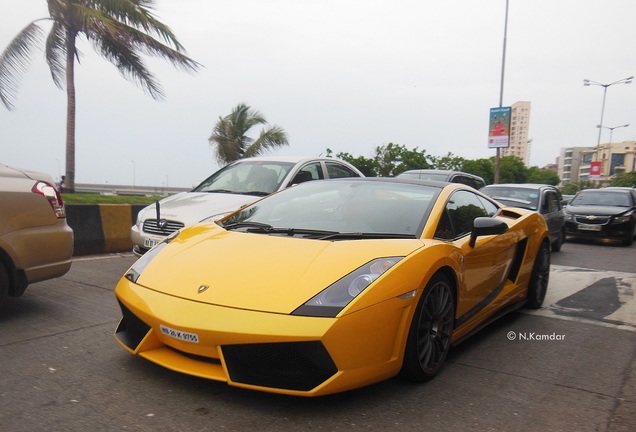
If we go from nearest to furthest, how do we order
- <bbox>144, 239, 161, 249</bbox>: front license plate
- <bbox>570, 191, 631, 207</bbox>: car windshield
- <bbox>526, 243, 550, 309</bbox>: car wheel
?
<bbox>526, 243, 550, 309</bbox>: car wheel
<bbox>144, 239, 161, 249</bbox>: front license plate
<bbox>570, 191, 631, 207</bbox>: car windshield

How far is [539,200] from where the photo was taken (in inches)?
409

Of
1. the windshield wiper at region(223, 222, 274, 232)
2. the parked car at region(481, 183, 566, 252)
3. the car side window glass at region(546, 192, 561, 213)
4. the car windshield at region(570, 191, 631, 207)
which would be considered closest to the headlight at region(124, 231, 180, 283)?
the windshield wiper at region(223, 222, 274, 232)

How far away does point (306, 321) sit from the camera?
8.96 ft

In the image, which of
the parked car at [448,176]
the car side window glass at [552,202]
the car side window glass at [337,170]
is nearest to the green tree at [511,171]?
the parked car at [448,176]

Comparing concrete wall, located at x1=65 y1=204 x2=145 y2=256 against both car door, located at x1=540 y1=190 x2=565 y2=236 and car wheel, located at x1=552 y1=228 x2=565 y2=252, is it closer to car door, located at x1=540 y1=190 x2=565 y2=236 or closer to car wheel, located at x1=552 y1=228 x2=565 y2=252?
car door, located at x1=540 y1=190 x2=565 y2=236

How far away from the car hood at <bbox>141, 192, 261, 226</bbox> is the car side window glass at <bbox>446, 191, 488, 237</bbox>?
3058 millimetres

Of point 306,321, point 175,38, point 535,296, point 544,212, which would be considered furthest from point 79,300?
point 175,38

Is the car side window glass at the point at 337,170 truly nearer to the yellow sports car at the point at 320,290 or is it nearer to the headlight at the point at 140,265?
the yellow sports car at the point at 320,290

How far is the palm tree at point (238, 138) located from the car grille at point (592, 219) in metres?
16.0

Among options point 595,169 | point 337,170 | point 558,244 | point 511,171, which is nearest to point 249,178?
point 337,170

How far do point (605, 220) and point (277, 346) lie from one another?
12.9 meters

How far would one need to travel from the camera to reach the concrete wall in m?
7.96

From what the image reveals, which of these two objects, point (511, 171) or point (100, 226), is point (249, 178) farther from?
point (511, 171)

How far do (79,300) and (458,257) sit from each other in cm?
345
